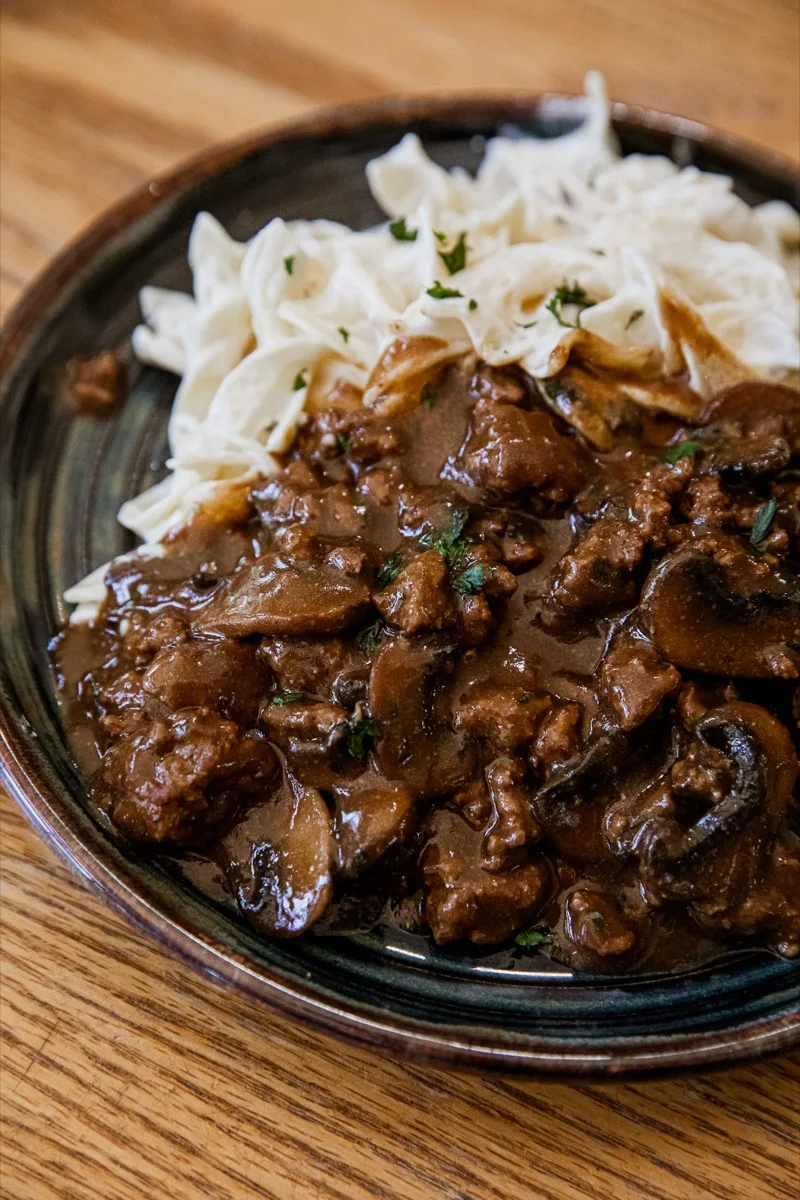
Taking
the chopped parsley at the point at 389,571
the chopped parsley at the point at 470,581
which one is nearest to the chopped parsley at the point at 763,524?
the chopped parsley at the point at 470,581

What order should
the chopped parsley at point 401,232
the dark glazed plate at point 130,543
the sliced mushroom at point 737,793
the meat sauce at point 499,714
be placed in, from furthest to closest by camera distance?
the chopped parsley at point 401,232, the meat sauce at point 499,714, the sliced mushroom at point 737,793, the dark glazed plate at point 130,543

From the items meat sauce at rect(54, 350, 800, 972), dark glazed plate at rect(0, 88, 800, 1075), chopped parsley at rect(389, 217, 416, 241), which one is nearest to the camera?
dark glazed plate at rect(0, 88, 800, 1075)

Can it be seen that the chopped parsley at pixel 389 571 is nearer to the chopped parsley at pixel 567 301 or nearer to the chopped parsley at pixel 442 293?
the chopped parsley at pixel 442 293

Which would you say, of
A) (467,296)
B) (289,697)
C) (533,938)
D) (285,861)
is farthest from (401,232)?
(533,938)

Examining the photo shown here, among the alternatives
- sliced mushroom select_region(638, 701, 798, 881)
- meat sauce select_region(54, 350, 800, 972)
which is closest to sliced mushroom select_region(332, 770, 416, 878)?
meat sauce select_region(54, 350, 800, 972)

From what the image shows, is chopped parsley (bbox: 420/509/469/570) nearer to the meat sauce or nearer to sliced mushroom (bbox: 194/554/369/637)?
the meat sauce

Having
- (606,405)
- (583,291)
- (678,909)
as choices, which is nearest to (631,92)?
(583,291)

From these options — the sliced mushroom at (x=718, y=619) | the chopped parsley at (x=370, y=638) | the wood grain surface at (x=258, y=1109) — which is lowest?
the wood grain surface at (x=258, y=1109)
